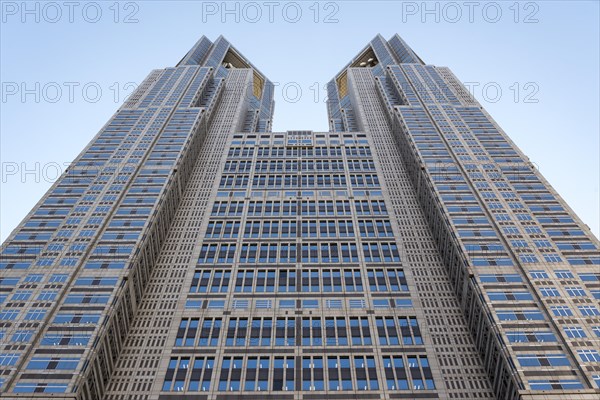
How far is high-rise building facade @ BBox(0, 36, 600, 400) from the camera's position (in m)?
58.7

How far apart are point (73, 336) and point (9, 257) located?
2163 cm

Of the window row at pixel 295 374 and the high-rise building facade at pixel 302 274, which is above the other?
the high-rise building facade at pixel 302 274

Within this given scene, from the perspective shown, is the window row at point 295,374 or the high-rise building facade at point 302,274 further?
the window row at point 295,374

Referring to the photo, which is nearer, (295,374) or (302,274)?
(295,374)

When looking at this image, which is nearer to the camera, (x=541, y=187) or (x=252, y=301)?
(x=252, y=301)

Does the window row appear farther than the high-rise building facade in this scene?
Yes

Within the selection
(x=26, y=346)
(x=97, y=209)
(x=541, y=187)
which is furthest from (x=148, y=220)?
(x=541, y=187)

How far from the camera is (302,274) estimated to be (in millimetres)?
77500

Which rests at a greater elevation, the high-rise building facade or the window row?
the high-rise building facade

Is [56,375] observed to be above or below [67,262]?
below

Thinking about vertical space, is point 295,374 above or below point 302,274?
below

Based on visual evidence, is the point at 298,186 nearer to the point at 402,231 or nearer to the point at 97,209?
the point at 402,231

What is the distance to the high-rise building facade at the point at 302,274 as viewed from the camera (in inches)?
2312

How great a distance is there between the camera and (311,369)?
62.0 meters
